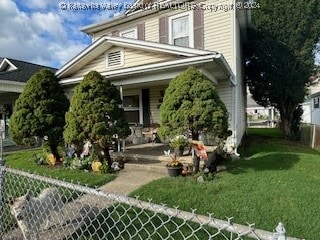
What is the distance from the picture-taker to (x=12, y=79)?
1591 cm

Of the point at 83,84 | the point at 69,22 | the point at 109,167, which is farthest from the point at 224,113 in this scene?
the point at 69,22

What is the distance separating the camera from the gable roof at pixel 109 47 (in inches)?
354

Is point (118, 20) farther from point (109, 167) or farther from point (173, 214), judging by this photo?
point (173, 214)

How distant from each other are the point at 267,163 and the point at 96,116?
4.89 m

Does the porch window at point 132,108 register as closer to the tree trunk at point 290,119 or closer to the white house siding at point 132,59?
the white house siding at point 132,59

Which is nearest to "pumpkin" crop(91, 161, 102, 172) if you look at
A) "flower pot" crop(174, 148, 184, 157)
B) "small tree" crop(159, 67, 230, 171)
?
"small tree" crop(159, 67, 230, 171)

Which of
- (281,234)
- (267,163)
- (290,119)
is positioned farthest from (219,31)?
(281,234)

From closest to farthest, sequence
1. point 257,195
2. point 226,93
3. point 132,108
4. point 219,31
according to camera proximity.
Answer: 1. point 257,195
2. point 226,93
3. point 219,31
4. point 132,108

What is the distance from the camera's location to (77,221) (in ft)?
13.1

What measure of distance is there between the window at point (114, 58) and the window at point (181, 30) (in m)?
2.30

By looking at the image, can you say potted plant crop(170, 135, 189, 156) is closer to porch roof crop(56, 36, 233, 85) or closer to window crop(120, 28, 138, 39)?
porch roof crop(56, 36, 233, 85)

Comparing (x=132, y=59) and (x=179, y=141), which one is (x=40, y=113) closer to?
(x=132, y=59)

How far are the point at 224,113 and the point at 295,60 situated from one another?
8.88 m

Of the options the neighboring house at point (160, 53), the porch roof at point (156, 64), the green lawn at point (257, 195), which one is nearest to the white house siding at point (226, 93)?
the neighboring house at point (160, 53)
